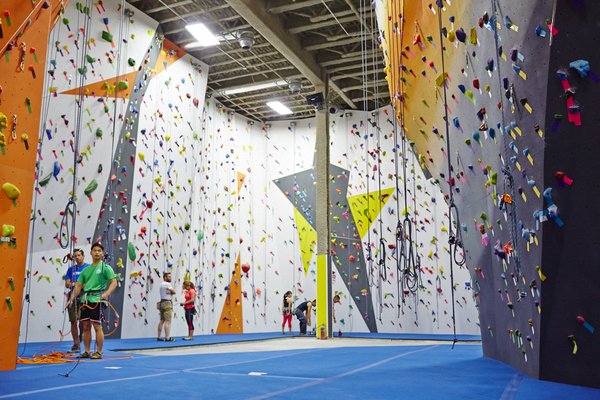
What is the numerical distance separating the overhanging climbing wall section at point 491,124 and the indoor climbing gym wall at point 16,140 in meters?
3.47

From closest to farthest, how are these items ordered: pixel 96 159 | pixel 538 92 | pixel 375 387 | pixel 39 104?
pixel 538 92 → pixel 375 387 → pixel 39 104 → pixel 96 159

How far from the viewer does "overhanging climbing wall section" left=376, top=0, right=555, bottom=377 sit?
10.3 ft

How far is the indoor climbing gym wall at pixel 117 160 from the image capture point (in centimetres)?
852

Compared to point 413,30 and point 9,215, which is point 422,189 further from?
point 9,215

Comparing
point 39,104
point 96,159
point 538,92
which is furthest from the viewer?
point 96,159

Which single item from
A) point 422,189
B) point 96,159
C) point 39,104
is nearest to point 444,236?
point 422,189

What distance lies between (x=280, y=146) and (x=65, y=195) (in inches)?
310

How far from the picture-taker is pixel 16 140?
481cm

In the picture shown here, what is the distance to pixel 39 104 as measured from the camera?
16.7 ft

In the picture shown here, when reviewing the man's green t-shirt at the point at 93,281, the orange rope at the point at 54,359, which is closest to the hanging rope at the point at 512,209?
the man's green t-shirt at the point at 93,281

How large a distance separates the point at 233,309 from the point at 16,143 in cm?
958

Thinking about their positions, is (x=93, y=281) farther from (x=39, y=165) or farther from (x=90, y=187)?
(x=90, y=187)

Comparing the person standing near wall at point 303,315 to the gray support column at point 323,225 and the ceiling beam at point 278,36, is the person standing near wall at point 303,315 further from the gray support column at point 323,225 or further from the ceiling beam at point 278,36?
the ceiling beam at point 278,36

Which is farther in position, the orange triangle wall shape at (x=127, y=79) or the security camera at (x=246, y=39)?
the security camera at (x=246, y=39)
